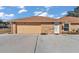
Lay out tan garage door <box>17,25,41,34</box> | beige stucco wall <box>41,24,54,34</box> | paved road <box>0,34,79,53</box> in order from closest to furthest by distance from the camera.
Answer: paved road <box>0,34,79,53</box>
tan garage door <box>17,25,41,34</box>
beige stucco wall <box>41,24,54,34</box>

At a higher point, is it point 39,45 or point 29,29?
point 29,29

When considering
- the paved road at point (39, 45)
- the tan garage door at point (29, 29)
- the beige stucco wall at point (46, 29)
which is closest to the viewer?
the paved road at point (39, 45)

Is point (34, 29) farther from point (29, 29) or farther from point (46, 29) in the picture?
point (46, 29)

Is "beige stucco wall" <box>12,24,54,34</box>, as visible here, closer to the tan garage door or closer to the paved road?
the tan garage door

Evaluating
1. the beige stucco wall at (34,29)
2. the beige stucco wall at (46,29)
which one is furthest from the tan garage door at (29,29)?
the beige stucco wall at (46,29)

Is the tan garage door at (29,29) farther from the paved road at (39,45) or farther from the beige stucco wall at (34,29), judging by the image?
the paved road at (39,45)

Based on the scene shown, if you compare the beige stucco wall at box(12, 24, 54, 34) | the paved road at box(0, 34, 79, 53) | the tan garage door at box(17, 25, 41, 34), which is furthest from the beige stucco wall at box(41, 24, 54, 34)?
the paved road at box(0, 34, 79, 53)

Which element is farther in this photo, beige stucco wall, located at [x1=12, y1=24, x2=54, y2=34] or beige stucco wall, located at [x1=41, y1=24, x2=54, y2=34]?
beige stucco wall, located at [x1=41, y1=24, x2=54, y2=34]

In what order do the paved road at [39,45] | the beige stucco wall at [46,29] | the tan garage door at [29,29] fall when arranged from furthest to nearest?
the beige stucco wall at [46,29]
the tan garage door at [29,29]
the paved road at [39,45]

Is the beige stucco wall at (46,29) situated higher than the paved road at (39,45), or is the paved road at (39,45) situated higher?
the beige stucco wall at (46,29)

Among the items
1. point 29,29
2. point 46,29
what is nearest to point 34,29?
point 29,29
